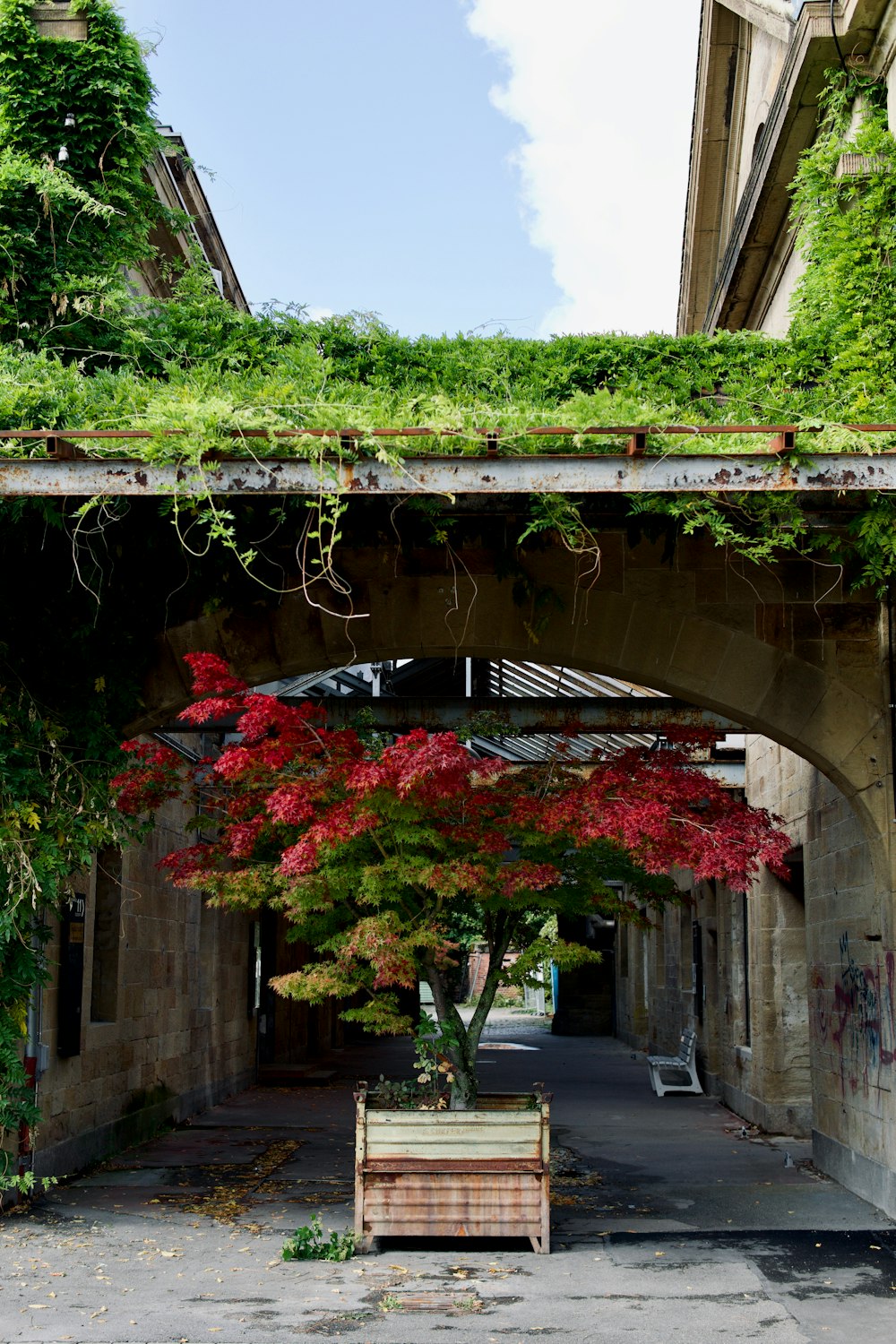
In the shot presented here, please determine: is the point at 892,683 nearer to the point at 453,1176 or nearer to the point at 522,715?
the point at 522,715

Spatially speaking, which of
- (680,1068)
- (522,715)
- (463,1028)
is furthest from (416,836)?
(680,1068)

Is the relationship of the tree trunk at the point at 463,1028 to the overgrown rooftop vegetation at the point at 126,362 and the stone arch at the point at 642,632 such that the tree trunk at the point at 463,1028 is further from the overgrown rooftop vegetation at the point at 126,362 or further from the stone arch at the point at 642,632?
the overgrown rooftop vegetation at the point at 126,362

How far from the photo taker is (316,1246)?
698 cm

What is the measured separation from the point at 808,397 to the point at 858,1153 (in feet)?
16.9

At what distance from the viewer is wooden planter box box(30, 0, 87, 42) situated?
844 cm

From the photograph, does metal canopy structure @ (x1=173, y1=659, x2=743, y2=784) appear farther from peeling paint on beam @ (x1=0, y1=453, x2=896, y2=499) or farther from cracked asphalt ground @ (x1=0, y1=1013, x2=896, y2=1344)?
cracked asphalt ground @ (x1=0, y1=1013, x2=896, y2=1344)

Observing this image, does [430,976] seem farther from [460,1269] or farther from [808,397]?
[808,397]

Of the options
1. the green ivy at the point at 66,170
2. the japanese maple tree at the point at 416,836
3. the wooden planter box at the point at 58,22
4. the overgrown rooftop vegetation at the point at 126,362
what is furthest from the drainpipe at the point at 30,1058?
the wooden planter box at the point at 58,22

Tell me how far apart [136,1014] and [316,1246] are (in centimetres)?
528

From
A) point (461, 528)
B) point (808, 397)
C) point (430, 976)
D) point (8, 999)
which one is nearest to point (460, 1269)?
point (430, 976)

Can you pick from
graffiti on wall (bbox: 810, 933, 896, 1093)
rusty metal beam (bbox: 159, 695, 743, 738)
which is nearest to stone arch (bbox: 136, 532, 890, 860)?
graffiti on wall (bbox: 810, 933, 896, 1093)

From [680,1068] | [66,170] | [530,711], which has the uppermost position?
[66,170]

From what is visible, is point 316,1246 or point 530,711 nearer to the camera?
point 316,1246

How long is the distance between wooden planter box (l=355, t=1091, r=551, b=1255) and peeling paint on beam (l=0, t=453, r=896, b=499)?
3.44 m
